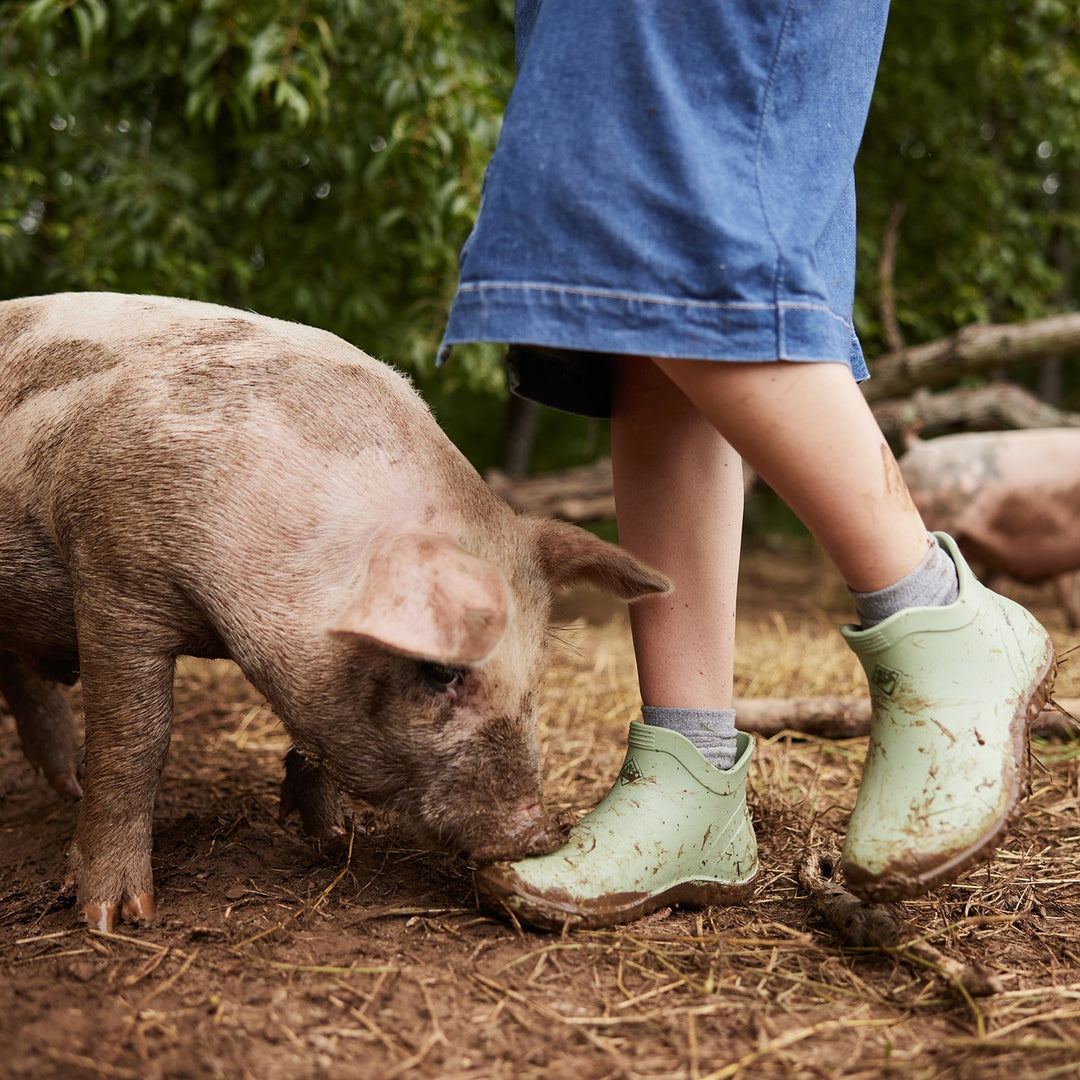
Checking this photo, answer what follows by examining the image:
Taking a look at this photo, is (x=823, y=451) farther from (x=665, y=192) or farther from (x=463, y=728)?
(x=463, y=728)

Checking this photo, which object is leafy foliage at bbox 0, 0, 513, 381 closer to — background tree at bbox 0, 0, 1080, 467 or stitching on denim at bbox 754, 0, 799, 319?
background tree at bbox 0, 0, 1080, 467

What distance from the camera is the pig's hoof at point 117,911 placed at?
6.37 feet

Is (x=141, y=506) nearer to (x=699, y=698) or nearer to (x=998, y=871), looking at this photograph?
(x=699, y=698)

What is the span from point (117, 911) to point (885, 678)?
4.62ft

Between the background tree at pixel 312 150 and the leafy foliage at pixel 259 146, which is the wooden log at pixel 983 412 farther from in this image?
the leafy foliage at pixel 259 146

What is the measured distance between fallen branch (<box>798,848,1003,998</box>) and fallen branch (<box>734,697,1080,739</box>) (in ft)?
3.49

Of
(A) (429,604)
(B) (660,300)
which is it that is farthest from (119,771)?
(B) (660,300)

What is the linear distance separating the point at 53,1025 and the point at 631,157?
1.45 m

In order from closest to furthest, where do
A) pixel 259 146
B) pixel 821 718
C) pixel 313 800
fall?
1. pixel 313 800
2. pixel 821 718
3. pixel 259 146

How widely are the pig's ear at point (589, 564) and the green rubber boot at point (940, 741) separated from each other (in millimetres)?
371

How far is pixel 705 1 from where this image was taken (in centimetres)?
165

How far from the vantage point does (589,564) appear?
2.08 meters

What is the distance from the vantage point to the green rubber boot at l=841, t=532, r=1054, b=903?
1699 mm

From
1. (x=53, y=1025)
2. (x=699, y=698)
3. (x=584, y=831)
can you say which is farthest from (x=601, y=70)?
(x=53, y=1025)
